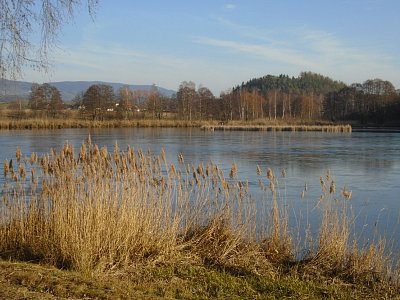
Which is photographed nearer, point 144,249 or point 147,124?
point 144,249

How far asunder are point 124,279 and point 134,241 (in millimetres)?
828

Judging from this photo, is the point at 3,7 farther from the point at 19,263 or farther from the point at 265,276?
the point at 265,276

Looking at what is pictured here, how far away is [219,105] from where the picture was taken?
261 ft

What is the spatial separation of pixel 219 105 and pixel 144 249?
243 feet

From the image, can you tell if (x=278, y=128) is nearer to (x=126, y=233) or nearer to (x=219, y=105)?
(x=219, y=105)

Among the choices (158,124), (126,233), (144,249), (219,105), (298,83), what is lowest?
(144,249)

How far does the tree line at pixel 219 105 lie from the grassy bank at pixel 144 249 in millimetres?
57993

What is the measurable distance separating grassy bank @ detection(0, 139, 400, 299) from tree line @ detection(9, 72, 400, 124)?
5799cm

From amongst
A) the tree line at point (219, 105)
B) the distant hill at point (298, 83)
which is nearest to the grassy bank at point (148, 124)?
the tree line at point (219, 105)

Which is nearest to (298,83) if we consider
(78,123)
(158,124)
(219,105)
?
(219,105)

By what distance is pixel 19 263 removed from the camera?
5.11 metres

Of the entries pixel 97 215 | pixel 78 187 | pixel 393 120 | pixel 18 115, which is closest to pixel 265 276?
pixel 97 215

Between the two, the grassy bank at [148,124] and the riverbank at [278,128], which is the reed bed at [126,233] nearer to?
the grassy bank at [148,124]

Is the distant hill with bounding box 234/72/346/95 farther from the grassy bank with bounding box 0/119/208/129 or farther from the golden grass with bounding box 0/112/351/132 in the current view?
the grassy bank with bounding box 0/119/208/129
